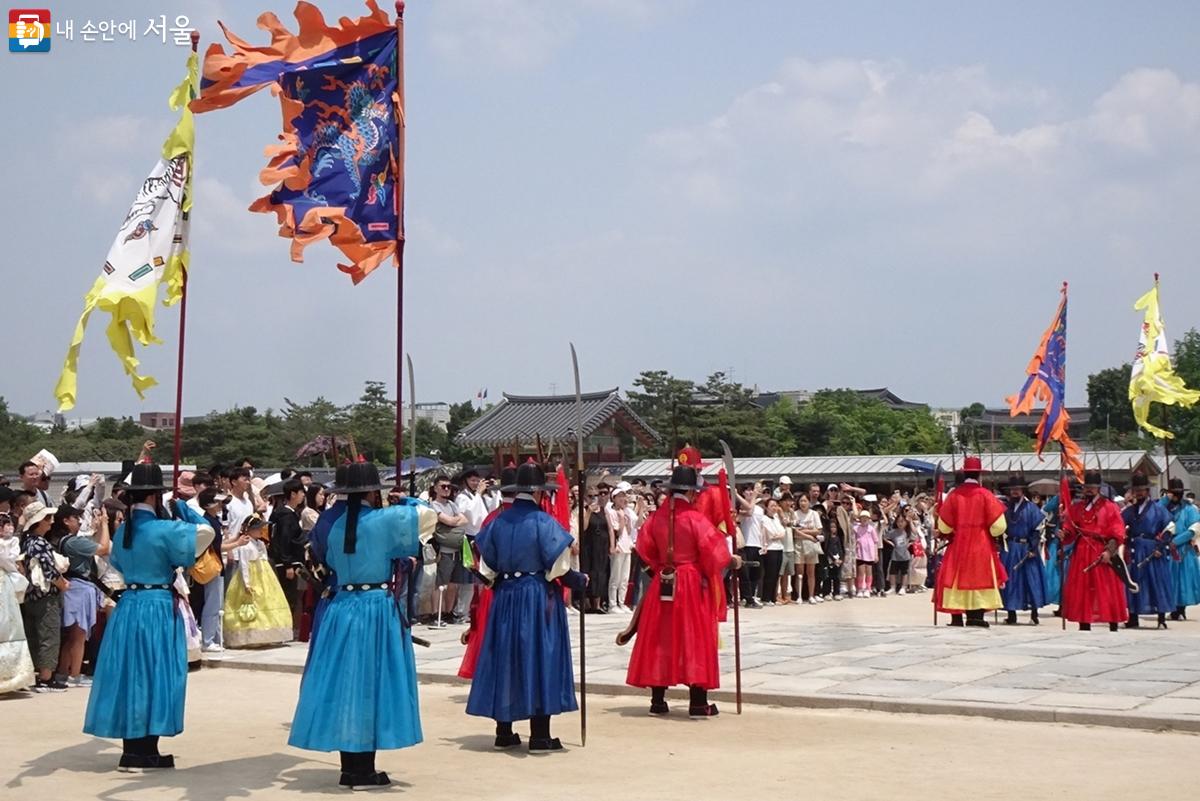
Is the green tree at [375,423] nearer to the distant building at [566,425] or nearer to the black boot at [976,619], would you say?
the distant building at [566,425]

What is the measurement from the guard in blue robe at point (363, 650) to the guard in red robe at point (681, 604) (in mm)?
2698

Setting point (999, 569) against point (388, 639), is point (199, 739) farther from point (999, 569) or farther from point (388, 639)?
point (999, 569)

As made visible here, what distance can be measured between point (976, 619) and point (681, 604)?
7.01 m

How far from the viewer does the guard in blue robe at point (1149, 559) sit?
16484mm

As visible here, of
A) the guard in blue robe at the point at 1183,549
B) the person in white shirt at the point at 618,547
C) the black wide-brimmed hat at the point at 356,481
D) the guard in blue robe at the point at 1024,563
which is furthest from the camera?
the person in white shirt at the point at 618,547

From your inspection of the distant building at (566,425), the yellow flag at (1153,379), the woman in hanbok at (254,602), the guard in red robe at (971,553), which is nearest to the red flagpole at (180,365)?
the woman in hanbok at (254,602)

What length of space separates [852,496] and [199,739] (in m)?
17.0

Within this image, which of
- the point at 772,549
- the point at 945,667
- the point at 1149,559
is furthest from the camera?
the point at 772,549

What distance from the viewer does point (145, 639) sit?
790 cm

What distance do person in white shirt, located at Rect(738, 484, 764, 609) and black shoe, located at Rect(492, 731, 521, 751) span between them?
10.4m

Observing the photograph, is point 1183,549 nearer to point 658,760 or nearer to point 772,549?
point 772,549

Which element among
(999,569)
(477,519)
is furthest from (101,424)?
(999,569)

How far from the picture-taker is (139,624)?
791cm

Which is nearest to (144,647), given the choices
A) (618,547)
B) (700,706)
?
(700,706)
